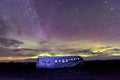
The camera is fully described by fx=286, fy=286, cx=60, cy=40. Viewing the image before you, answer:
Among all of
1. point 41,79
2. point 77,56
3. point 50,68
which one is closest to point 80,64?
point 77,56

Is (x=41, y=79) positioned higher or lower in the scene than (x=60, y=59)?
lower

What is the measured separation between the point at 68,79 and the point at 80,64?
58.6 m

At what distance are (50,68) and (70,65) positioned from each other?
10.1 meters

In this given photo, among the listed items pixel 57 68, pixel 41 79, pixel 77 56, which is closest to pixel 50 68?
pixel 57 68

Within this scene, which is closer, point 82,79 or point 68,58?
point 82,79

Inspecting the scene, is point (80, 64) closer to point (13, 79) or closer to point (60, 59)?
point (60, 59)

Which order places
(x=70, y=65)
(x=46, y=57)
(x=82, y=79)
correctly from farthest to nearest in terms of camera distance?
(x=70, y=65) → (x=46, y=57) → (x=82, y=79)

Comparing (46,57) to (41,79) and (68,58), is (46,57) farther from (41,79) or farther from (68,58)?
(41,79)

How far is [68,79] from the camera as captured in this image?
79.9 meters

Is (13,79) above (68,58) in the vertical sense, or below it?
below

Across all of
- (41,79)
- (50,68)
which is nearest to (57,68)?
(50,68)

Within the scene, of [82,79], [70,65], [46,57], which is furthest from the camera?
[70,65]

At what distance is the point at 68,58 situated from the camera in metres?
133

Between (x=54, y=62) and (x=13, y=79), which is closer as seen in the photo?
(x=13, y=79)
